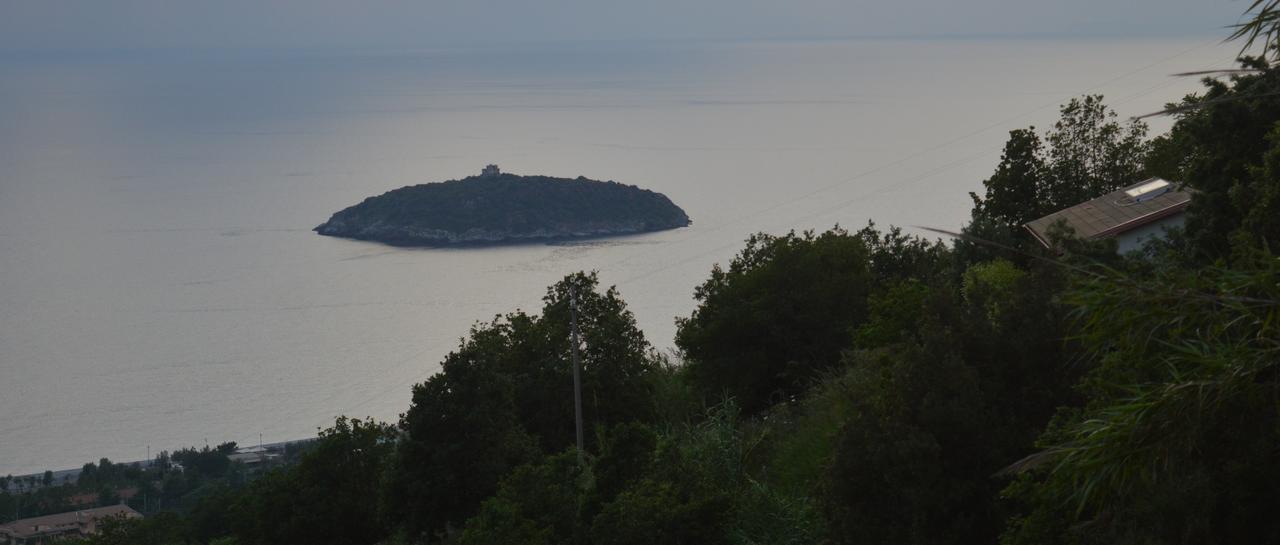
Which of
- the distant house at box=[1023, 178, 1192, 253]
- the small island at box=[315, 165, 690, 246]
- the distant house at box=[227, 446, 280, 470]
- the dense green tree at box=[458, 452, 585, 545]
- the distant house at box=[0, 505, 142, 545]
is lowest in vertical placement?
the dense green tree at box=[458, 452, 585, 545]

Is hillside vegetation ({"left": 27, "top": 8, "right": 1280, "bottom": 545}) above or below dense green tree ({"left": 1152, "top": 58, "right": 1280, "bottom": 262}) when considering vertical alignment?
below

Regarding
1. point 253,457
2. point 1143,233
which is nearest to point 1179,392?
point 1143,233

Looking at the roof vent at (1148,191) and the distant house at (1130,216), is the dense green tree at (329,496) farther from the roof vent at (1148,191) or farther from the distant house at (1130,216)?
the roof vent at (1148,191)

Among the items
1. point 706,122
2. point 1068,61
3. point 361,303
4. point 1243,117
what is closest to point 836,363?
point 1243,117

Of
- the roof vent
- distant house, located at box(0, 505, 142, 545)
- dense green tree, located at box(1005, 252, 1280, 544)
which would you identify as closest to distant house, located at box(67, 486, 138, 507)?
distant house, located at box(0, 505, 142, 545)

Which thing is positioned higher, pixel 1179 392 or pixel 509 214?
pixel 509 214

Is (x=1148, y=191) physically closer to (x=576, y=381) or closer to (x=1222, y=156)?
(x=1222, y=156)

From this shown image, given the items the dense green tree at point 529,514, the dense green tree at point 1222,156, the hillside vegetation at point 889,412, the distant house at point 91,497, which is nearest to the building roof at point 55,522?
the distant house at point 91,497

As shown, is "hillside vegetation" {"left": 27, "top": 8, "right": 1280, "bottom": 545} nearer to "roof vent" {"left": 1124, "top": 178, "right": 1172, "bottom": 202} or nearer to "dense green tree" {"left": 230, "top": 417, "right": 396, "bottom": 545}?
"dense green tree" {"left": 230, "top": 417, "right": 396, "bottom": 545}
